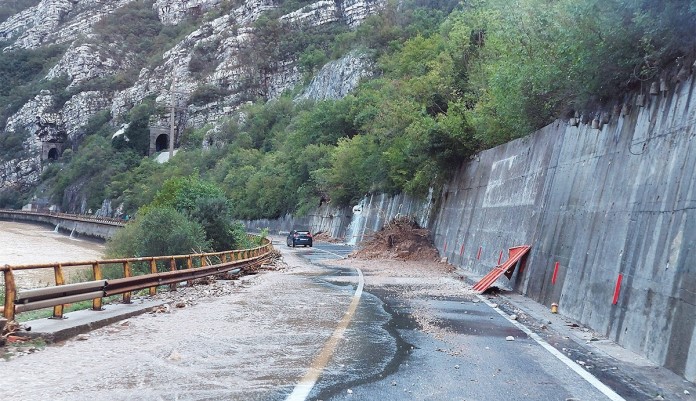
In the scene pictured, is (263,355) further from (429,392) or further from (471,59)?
(471,59)

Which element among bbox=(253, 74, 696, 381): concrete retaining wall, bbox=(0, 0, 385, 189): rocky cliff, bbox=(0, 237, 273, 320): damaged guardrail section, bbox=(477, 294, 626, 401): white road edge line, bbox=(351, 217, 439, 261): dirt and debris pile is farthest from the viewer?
bbox=(0, 0, 385, 189): rocky cliff

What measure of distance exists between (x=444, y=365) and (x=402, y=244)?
2639cm

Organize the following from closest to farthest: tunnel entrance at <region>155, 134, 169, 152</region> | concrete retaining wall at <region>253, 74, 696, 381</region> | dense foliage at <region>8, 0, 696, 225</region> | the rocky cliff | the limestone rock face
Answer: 1. concrete retaining wall at <region>253, 74, 696, 381</region>
2. dense foliage at <region>8, 0, 696, 225</region>
3. the rocky cliff
4. tunnel entrance at <region>155, 134, 169, 152</region>
5. the limestone rock face

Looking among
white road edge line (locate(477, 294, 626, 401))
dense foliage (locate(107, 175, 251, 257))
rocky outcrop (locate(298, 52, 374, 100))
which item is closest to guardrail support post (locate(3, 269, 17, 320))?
white road edge line (locate(477, 294, 626, 401))

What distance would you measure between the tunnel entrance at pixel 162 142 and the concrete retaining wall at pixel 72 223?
34.6 m

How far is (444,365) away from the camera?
26.4 ft

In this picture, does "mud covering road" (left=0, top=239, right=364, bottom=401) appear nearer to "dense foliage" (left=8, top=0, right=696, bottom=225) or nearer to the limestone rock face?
"dense foliage" (left=8, top=0, right=696, bottom=225)

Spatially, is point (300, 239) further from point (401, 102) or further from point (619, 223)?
point (619, 223)

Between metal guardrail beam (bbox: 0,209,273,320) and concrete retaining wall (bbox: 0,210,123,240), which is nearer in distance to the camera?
metal guardrail beam (bbox: 0,209,273,320)

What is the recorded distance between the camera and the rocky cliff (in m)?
142

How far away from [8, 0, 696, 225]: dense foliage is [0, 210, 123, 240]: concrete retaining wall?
12047mm

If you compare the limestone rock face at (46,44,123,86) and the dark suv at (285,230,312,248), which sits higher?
the limestone rock face at (46,44,123,86)

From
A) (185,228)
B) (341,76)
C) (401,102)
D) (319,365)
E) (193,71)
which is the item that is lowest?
(185,228)

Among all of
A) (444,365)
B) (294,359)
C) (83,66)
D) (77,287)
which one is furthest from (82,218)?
(444,365)
